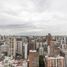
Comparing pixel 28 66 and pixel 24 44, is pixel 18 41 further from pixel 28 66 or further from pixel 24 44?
pixel 28 66

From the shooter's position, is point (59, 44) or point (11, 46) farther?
point (11, 46)

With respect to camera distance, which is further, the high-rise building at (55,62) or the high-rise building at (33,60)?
the high-rise building at (33,60)

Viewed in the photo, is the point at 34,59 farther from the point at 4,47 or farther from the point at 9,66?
the point at 4,47

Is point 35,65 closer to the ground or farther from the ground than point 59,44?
closer to the ground

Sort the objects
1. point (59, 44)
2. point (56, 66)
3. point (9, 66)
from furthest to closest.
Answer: point (59, 44)
point (9, 66)
point (56, 66)

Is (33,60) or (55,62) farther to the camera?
(33,60)

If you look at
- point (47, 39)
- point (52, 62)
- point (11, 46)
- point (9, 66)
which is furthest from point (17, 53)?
point (52, 62)

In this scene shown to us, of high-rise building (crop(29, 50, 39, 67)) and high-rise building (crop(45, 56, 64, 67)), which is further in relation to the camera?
high-rise building (crop(29, 50, 39, 67))

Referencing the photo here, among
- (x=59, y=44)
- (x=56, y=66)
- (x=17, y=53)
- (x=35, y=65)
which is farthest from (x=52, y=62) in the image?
(x=17, y=53)

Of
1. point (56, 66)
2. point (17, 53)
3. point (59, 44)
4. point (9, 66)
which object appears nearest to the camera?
point (56, 66)
